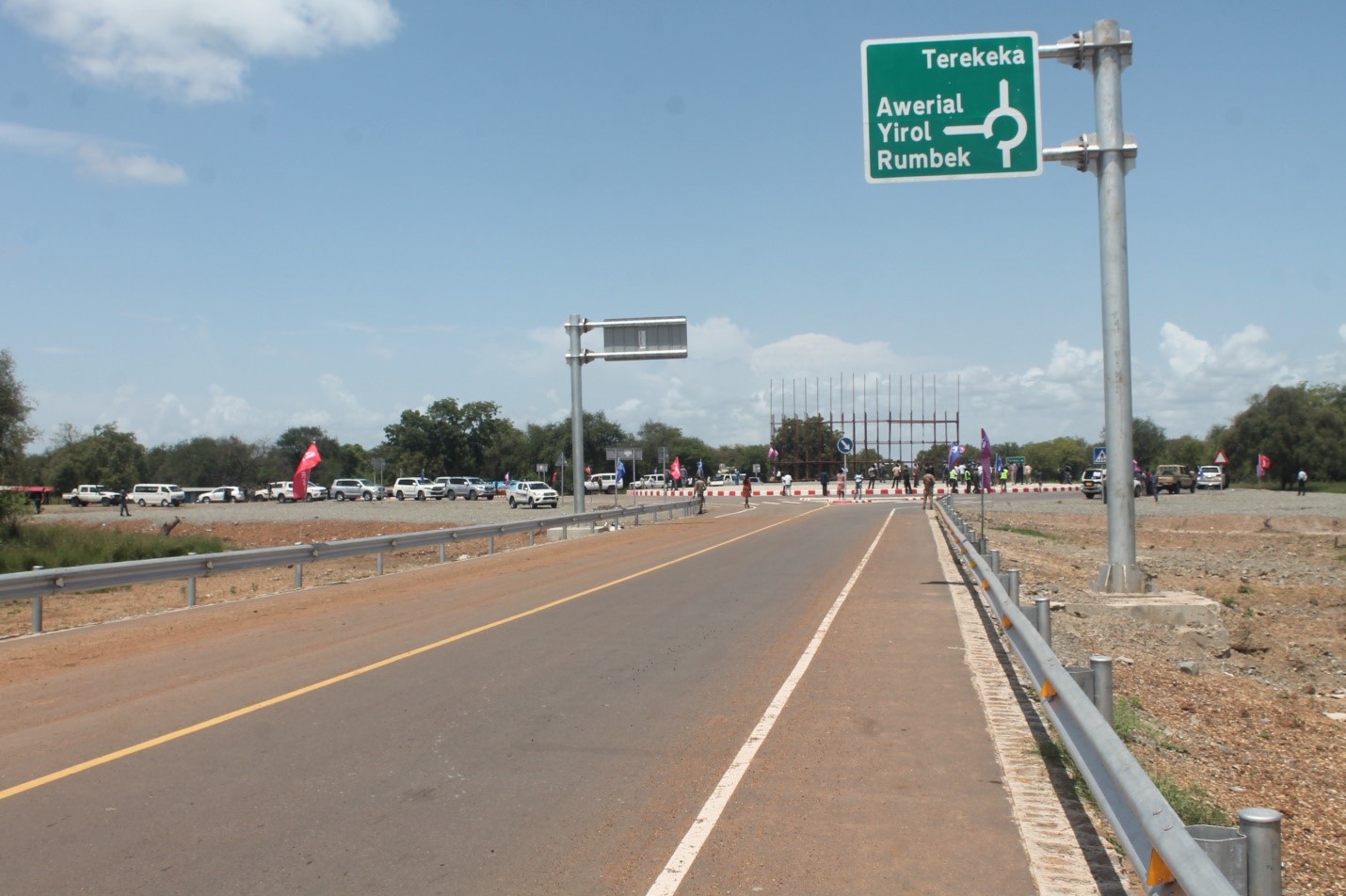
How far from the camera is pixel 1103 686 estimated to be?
21.3ft

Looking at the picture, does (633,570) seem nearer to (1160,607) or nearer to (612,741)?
(1160,607)

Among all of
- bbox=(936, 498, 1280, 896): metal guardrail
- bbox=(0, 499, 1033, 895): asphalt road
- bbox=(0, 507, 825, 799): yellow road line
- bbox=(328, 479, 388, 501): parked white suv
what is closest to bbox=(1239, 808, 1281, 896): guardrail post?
bbox=(936, 498, 1280, 896): metal guardrail

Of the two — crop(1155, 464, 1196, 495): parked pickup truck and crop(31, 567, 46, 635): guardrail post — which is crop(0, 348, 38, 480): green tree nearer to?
crop(31, 567, 46, 635): guardrail post

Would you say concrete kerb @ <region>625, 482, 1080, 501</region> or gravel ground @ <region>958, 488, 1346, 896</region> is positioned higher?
concrete kerb @ <region>625, 482, 1080, 501</region>

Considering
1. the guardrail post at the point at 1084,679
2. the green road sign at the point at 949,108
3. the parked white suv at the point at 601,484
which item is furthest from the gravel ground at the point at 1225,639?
the parked white suv at the point at 601,484

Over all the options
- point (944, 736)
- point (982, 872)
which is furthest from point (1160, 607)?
point (982, 872)

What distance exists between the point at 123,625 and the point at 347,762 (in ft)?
30.8

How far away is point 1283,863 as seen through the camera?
18.7 ft

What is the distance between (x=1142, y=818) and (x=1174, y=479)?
77367 mm

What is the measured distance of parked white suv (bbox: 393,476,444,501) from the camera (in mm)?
91750

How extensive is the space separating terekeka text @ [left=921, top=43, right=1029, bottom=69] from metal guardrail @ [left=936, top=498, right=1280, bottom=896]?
32.1 feet

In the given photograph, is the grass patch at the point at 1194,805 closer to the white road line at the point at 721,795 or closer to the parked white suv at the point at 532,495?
the white road line at the point at 721,795

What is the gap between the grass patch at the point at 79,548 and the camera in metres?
33.8

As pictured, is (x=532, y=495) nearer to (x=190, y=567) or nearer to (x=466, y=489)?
(x=466, y=489)
